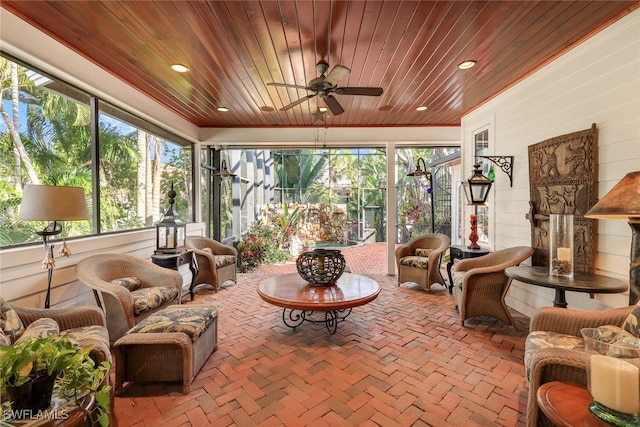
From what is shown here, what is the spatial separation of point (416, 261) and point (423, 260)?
0.36ft

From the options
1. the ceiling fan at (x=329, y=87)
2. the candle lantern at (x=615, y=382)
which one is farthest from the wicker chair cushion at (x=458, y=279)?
the ceiling fan at (x=329, y=87)

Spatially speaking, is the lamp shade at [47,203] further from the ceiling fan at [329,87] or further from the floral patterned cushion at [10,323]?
the ceiling fan at [329,87]

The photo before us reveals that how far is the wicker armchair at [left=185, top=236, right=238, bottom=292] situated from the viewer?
443 cm

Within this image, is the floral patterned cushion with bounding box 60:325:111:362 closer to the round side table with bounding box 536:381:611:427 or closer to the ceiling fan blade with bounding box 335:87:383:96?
the round side table with bounding box 536:381:611:427

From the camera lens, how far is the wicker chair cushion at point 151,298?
103 inches

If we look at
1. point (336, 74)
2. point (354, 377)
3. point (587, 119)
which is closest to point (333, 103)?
point (336, 74)

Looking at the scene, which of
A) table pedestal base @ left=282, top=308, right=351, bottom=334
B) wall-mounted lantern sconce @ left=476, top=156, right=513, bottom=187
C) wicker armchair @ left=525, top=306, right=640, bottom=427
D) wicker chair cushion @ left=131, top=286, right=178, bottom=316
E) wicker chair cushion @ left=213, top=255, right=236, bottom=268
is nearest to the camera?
wicker armchair @ left=525, top=306, right=640, bottom=427

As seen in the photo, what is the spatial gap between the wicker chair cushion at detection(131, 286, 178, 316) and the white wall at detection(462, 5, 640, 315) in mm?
4090

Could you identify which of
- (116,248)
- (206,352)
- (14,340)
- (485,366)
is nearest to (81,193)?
(14,340)

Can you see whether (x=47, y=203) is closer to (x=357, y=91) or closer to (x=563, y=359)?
(x=357, y=91)

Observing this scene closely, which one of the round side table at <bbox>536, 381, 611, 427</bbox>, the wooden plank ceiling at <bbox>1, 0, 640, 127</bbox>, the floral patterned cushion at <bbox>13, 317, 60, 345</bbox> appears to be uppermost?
the wooden plank ceiling at <bbox>1, 0, 640, 127</bbox>

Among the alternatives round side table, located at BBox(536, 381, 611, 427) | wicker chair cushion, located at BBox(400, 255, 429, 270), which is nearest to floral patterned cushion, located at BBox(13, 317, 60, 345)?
round side table, located at BBox(536, 381, 611, 427)

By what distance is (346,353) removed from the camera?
2674 millimetres

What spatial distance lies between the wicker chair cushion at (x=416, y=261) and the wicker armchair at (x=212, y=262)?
2850 millimetres
